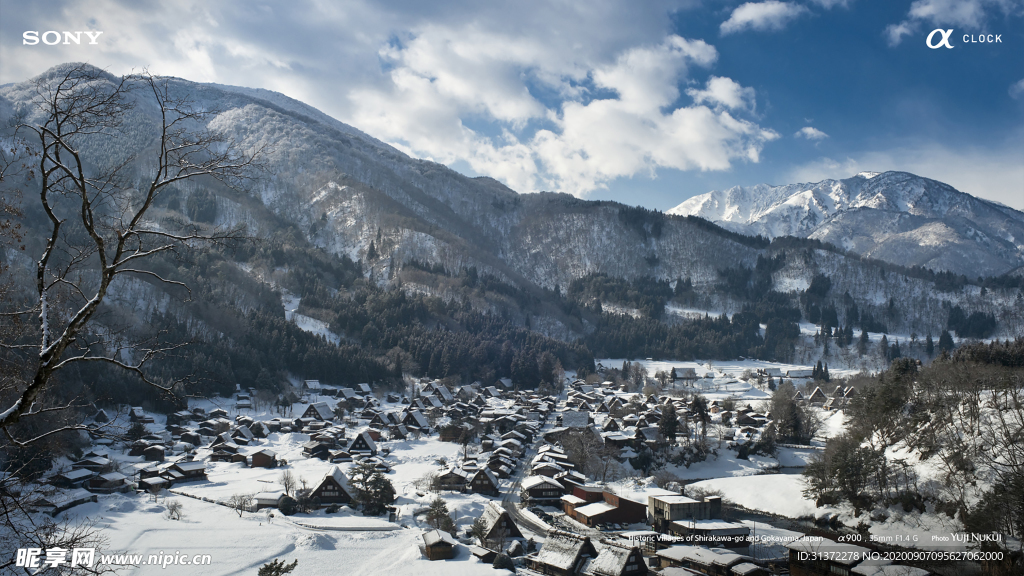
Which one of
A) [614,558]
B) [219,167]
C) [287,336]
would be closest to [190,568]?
[614,558]

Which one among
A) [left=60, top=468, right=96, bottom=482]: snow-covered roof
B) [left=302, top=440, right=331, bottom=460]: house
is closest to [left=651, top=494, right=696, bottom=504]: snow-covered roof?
[left=302, top=440, right=331, bottom=460]: house

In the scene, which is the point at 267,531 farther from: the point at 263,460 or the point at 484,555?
the point at 263,460

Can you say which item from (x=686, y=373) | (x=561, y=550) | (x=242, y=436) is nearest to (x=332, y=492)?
(x=561, y=550)

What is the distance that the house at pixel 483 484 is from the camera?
37.1m

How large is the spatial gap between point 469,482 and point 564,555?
1488cm

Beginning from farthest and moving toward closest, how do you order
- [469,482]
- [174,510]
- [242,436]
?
1. [242,436]
2. [469,482]
3. [174,510]

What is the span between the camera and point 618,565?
22.7m

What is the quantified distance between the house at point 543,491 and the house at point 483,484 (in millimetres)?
Result: 2209

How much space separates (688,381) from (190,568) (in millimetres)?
Result: 88923

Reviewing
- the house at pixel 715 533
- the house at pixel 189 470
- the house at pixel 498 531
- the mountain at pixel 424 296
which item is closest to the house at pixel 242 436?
the house at pixel 189 470

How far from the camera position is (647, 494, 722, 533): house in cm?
3128

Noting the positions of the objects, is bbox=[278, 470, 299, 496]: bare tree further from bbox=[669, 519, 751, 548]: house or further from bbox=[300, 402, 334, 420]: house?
bbox=[300, 402, 334, 420]: house

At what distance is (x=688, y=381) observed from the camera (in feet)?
323

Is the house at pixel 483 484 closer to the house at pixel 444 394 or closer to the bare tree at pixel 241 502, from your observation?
the bare tree at pixel 241 502
